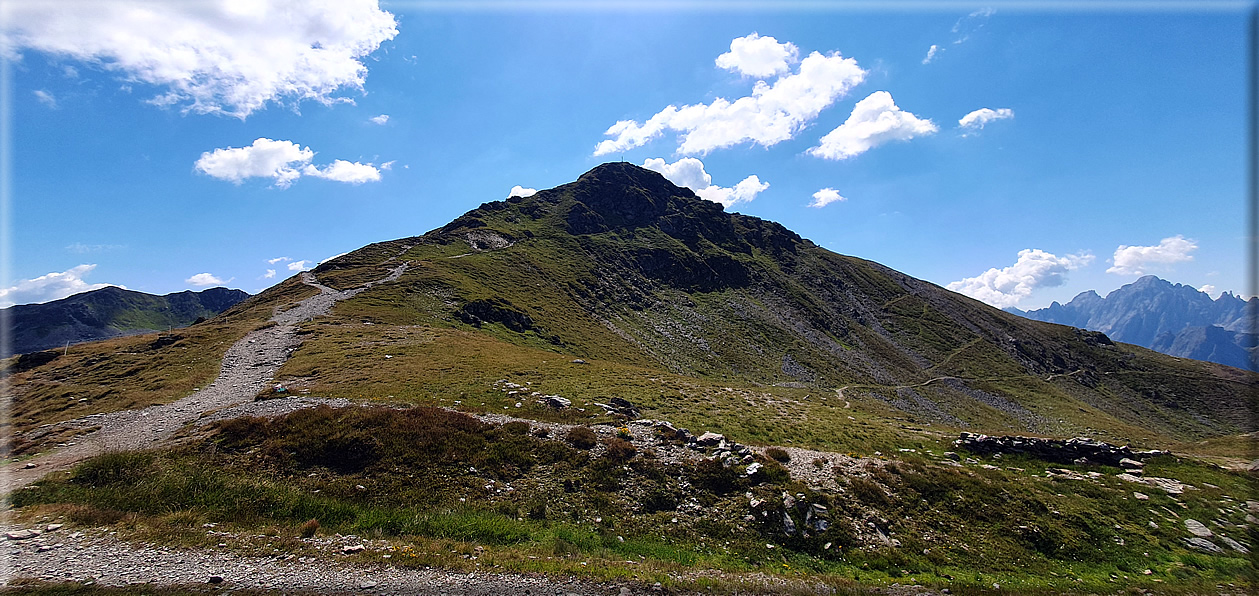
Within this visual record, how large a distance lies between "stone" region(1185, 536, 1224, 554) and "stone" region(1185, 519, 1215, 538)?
314 millimetres

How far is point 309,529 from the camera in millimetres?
12523

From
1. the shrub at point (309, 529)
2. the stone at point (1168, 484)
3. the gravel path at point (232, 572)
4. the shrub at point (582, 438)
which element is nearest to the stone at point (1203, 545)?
the stone at point (1168, 484)

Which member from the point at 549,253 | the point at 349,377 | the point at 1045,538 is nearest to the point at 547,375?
the point at 349,377

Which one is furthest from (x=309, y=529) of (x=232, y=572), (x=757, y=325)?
(x=757, y=325)

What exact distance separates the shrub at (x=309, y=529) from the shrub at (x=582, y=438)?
9.75 meters

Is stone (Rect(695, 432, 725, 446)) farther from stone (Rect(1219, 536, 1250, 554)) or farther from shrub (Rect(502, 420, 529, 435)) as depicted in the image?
stone (Rect(1219, 536, 1250, 554))

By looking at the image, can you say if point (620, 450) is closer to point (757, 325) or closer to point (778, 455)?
point (778, 455)

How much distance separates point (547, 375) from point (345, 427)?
19.9m

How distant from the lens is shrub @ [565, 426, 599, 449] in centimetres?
1995

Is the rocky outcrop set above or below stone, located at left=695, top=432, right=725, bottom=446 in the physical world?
below

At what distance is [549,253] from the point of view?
15275 cm

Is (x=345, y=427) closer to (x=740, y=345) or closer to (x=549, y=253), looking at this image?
(x=740, y=345)

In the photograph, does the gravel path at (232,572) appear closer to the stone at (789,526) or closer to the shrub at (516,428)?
the stone at (789,526)

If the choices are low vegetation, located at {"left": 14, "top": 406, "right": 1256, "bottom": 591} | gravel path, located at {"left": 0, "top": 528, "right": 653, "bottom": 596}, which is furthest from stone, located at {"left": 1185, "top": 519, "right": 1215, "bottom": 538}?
gravel path, located at {"left": 0, "top": 528, "right": 653, "bottom": 596}
